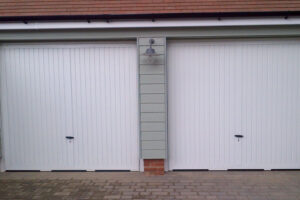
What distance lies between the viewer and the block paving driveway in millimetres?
3908

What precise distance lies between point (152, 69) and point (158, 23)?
2.93 ft

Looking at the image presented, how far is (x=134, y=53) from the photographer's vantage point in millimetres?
4875

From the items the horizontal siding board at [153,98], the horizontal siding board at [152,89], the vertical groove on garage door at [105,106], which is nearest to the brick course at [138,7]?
the vertical groove on garage door at [105,106]

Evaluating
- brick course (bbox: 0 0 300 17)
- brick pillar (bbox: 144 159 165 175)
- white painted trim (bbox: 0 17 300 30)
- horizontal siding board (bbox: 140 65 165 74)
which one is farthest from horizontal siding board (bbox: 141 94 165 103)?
brick course (bbox: 0 0 300 17)

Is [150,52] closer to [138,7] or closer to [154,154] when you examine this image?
[138,7]

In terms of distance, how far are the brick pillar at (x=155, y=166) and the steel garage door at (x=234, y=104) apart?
293 mm

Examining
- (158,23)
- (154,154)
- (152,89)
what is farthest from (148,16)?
(154,154)

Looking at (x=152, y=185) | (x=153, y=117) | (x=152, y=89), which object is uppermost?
(x=152, y=89)

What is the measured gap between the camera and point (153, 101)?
15.5 ft

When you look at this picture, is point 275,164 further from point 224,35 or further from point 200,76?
point 224,35

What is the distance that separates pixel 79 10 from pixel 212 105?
11.0 ft

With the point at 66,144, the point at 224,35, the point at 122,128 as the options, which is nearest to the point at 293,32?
the point at 224,35

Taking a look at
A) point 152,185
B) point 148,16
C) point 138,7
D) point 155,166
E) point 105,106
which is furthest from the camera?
point 105,106

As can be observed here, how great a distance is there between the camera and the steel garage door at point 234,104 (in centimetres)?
482
